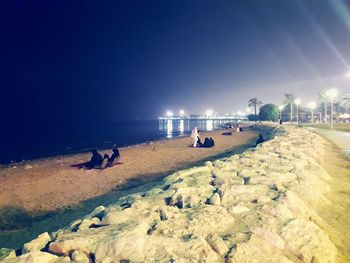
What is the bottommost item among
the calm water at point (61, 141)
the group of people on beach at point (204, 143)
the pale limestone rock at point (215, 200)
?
the calm water at point (61, 141)

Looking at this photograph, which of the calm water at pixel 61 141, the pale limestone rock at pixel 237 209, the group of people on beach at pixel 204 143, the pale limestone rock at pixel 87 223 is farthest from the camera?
the calm water at pixel 61 141

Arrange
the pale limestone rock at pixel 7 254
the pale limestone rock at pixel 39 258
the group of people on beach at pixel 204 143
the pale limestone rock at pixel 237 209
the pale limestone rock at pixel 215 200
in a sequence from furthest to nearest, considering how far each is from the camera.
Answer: the group of people on beach at pixel 204 143 → the pale limestone rock at pixel 215 200 → the pale limestone rock at pixel 237 209 → the pale limestone rock at pixel 7 254 → the pale limestone rock at pixel 39 258

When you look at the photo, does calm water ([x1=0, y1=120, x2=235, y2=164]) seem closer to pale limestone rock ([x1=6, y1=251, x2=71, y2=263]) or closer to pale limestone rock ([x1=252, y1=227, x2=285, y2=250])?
pale limestone rock ([x1=6, y1=251, x2=71, y2=263])

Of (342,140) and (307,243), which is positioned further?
(342,140)

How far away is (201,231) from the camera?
4.48m

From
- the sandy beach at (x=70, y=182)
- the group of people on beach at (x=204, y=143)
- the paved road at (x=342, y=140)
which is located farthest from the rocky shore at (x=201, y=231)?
Answer: the group of people on beach at (x=204, y=143)

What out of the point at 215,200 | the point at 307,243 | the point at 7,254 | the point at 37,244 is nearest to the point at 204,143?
the point at 215,200

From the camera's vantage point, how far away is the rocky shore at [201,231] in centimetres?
386

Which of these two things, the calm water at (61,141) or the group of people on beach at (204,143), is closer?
the group of people on beach at (204,143)

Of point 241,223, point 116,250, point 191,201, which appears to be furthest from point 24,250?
point 241,223

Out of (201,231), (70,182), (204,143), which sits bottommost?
(70,182)

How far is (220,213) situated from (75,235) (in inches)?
103

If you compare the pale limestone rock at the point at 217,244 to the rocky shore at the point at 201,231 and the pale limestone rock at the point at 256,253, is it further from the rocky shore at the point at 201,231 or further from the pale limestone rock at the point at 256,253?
the pale limestone rock at the point at 256,253

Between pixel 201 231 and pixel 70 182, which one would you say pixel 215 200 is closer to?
pixel 201 231
